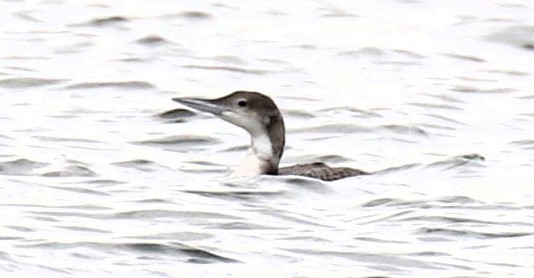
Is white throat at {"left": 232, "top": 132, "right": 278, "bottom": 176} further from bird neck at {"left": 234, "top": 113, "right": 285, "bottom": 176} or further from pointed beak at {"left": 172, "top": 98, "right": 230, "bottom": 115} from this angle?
pointed beak at {"left": 172, "top": 98, "right": 230, "bottom": 115}

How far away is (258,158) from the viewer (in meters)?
15.5

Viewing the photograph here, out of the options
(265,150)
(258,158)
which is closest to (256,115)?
(265,150)

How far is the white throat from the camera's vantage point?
15328 millimetres

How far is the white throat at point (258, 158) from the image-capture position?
15.3 meters

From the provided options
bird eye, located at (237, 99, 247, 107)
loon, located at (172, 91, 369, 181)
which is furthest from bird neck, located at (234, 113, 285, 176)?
bird eye, located at (237, 99, 247, 107)

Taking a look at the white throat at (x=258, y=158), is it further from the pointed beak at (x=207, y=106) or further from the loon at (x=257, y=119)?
the pointed beak at (x=207, y=106)

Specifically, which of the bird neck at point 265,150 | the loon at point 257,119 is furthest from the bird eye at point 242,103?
the bird neck at point 265,150

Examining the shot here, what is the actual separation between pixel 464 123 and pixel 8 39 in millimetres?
5085

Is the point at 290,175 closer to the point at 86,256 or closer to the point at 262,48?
the point at 86,256

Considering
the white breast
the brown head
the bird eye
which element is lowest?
the white breast

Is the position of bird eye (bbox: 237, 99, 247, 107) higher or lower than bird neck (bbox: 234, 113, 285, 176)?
higher

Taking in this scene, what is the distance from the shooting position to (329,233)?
509 inches

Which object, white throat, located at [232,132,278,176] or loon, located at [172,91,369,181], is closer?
white throat, located at [232,132,278,176]

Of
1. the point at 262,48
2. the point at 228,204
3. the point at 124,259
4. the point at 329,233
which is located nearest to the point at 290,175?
the point at 228,204
